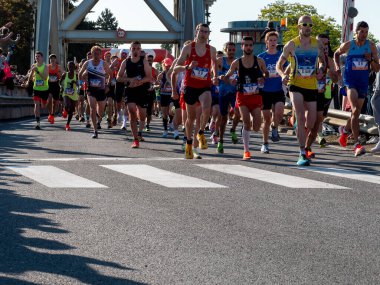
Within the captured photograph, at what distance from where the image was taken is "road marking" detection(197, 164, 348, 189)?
398 inches

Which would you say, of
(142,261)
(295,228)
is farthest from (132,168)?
(142,261)

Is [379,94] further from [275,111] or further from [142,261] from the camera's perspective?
[142,261]

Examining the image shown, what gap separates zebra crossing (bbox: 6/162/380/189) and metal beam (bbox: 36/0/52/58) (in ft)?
144

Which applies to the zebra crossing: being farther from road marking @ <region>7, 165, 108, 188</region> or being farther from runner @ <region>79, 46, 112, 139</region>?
runner @ <region>79, 46, 112, 139</region>

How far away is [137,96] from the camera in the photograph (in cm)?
1708

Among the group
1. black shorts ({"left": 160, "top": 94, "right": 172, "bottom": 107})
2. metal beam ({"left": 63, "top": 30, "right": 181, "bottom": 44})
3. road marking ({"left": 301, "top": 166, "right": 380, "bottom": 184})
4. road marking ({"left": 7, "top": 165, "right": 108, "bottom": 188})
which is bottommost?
road marking ({"left": 301, "top": 166, "right": 380, "bottom": 184})

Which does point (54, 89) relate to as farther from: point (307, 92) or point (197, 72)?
point (307, 92)

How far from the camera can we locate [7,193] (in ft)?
29.8

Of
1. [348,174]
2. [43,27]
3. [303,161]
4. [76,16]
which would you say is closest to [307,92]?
[303,161]

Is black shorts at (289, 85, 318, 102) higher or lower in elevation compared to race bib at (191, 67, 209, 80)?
lower

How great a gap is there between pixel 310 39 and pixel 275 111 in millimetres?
3468

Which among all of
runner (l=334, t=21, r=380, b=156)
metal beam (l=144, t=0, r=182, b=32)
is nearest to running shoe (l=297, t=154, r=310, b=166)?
runner (l=334, t=21, r=380, b=156)

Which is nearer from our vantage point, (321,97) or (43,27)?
(321,97)

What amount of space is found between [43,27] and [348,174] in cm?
4633
